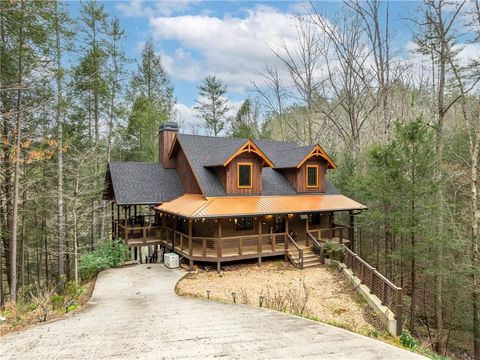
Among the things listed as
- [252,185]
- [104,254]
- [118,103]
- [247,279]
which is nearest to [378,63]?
[252,185]

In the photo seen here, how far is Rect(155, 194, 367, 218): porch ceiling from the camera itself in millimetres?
14445

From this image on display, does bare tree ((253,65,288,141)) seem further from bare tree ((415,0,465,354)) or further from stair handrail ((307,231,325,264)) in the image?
stair handrail ((307,231,325,264))

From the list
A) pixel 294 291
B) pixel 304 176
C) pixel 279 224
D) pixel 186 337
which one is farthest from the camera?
pixel 304 176

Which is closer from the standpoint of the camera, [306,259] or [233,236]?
[306,259]

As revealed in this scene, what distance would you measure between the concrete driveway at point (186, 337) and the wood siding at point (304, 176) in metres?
10.5

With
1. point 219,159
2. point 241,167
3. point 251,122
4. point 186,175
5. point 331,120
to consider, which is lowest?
point 186,175

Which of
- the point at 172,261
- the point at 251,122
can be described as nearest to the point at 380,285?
the point at 172,261

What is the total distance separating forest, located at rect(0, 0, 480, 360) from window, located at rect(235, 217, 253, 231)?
593cm

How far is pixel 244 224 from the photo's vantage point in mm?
16656

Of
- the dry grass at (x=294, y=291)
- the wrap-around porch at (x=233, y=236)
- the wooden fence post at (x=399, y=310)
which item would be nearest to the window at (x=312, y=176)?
the wrap-around porch at (x=233, y=236)

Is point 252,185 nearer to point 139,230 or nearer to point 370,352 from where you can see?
point 139,230

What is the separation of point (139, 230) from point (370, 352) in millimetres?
14347

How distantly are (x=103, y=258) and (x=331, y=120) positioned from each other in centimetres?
1786

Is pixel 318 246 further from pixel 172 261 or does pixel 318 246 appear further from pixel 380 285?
pixel 172 261
